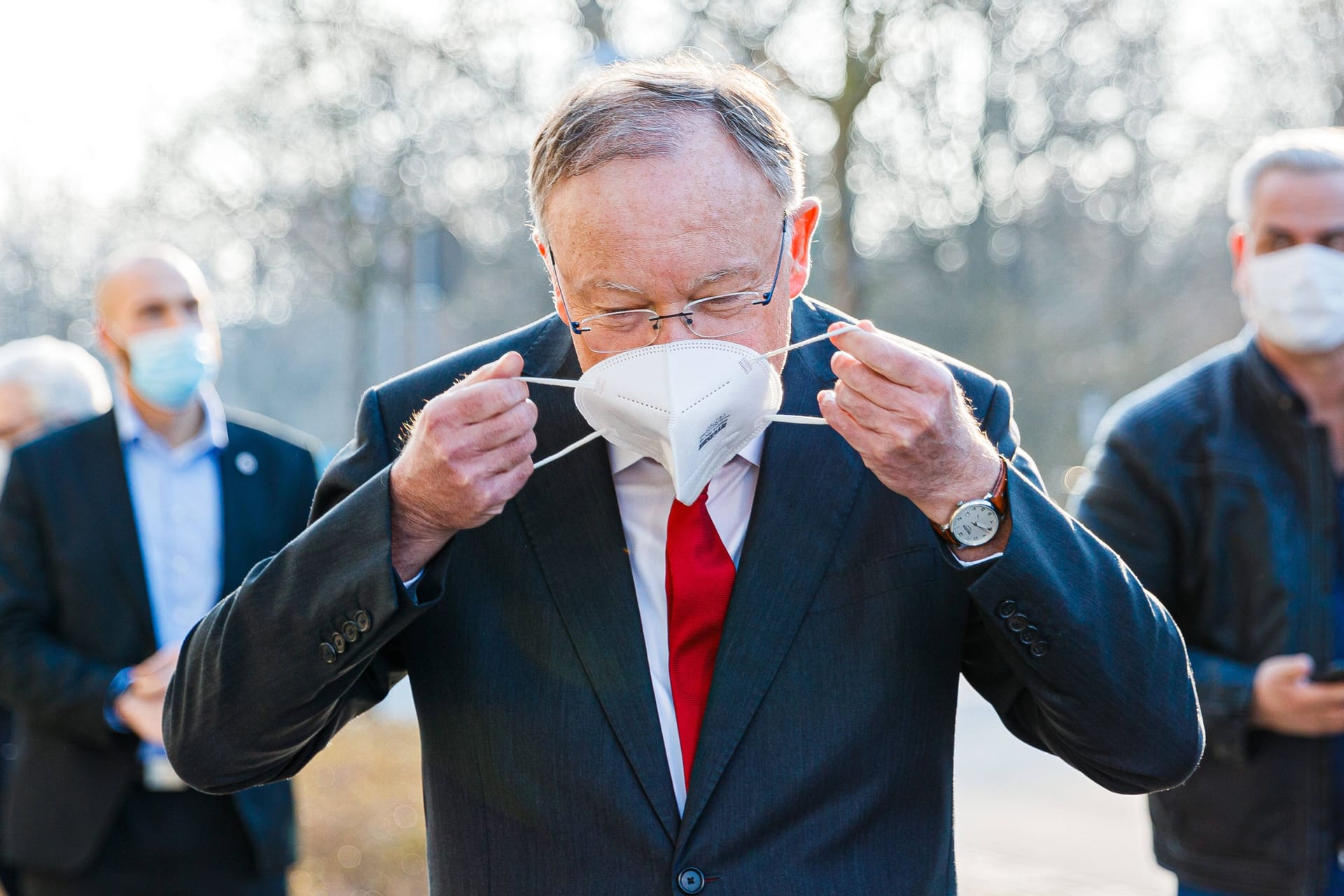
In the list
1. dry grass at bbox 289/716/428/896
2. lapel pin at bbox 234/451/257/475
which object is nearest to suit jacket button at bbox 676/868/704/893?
lapel pin at bbox 234/451/257/475

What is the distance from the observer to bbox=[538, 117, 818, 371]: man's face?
220cm

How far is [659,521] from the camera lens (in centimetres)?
250

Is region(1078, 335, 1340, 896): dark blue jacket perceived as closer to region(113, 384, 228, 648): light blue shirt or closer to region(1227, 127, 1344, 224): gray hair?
region(1227, 127, 1344, 224): gray hair

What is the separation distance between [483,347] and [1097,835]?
5727 millimetres

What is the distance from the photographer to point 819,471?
2439mm

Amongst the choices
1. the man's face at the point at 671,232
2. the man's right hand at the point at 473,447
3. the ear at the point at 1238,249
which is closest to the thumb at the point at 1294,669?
the ear at the point at 1238,249

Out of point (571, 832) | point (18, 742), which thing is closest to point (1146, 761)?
point (571, 832)

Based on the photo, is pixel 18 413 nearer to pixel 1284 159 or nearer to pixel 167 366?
pixel 167 366

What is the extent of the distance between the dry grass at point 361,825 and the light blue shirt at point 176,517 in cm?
129

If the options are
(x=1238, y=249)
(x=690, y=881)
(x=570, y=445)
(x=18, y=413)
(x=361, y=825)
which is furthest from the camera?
(x=361, y=825)

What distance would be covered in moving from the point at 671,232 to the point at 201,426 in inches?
111

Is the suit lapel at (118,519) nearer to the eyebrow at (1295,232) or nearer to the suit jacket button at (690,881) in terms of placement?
the suit jacket button at (690,881)

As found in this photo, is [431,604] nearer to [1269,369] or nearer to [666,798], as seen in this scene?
[666,798]

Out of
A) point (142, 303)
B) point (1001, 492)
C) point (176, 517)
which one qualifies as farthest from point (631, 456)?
point (142, 303)
